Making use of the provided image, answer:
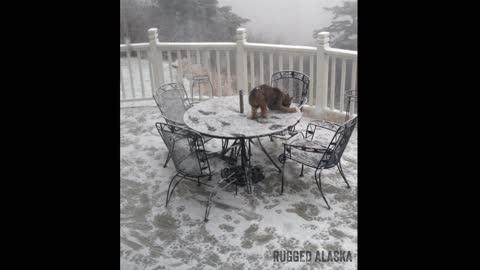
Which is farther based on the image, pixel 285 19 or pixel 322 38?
pixel 285 19

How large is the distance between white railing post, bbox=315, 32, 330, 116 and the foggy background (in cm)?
300

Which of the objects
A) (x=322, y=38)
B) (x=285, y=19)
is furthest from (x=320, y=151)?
(x=285, y=19)

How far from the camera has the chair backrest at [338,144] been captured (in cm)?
313

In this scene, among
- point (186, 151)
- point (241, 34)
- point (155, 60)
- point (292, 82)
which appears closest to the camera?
point (186, 151)

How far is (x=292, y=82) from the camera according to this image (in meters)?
4.56

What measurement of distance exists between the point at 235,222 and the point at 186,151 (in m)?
0.75

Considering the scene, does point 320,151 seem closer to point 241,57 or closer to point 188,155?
point 188,155

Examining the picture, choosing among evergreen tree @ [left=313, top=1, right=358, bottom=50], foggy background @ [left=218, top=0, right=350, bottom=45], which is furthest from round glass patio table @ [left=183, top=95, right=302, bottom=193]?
evergreen tree @ [left=313, top=1, right=358, bottom=50]

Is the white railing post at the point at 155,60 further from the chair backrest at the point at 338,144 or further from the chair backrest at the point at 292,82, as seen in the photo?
the chair backrest at the point at 338,144

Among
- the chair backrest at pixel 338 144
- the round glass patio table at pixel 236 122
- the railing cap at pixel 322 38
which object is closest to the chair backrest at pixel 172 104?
the round glass patio table at pixel 236 122

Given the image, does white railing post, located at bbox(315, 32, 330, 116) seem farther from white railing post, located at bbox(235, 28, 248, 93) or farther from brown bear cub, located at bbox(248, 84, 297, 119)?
brown bear cub, located at bbox(248, 84, 297, 119)

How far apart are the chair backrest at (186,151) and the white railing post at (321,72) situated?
6.62 ft
